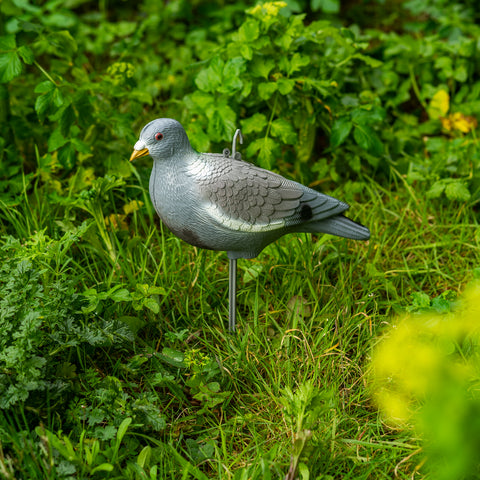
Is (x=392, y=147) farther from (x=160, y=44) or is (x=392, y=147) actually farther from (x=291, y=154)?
(x=160, y=44)

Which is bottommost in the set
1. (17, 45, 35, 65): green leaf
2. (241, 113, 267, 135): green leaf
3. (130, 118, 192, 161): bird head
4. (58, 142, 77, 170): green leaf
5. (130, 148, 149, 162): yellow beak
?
(241, 113, 267, 135): green leaf

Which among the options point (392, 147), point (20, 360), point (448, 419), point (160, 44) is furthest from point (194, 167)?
point (160, 44)

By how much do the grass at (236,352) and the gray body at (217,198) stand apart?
0.36 m

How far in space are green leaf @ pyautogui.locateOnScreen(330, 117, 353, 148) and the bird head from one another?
1.05 metres

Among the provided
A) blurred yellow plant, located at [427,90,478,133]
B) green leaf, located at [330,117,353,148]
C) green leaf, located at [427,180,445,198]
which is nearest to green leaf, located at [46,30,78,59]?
green leaf, located at [330,117,353,148]

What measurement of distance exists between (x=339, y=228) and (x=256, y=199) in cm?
33

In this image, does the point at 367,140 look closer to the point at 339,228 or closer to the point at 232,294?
the point at 339,228

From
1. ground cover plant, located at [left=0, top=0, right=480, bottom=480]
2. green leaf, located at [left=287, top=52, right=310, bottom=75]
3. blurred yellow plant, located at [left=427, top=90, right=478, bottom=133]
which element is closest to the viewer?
ground cover plant, located at [left=0, top=0, right=480, bottom=480]

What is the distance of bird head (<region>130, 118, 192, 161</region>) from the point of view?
1733 millimetres

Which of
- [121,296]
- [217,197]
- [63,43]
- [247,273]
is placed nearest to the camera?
[217,197]

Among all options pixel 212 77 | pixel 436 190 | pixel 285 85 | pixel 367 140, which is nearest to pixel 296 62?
pixel 285 85

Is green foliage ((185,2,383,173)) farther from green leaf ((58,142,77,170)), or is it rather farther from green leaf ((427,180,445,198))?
green leaf ((58,142,77,170))

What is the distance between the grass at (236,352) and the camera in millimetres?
1622

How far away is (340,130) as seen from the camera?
2.60 m
